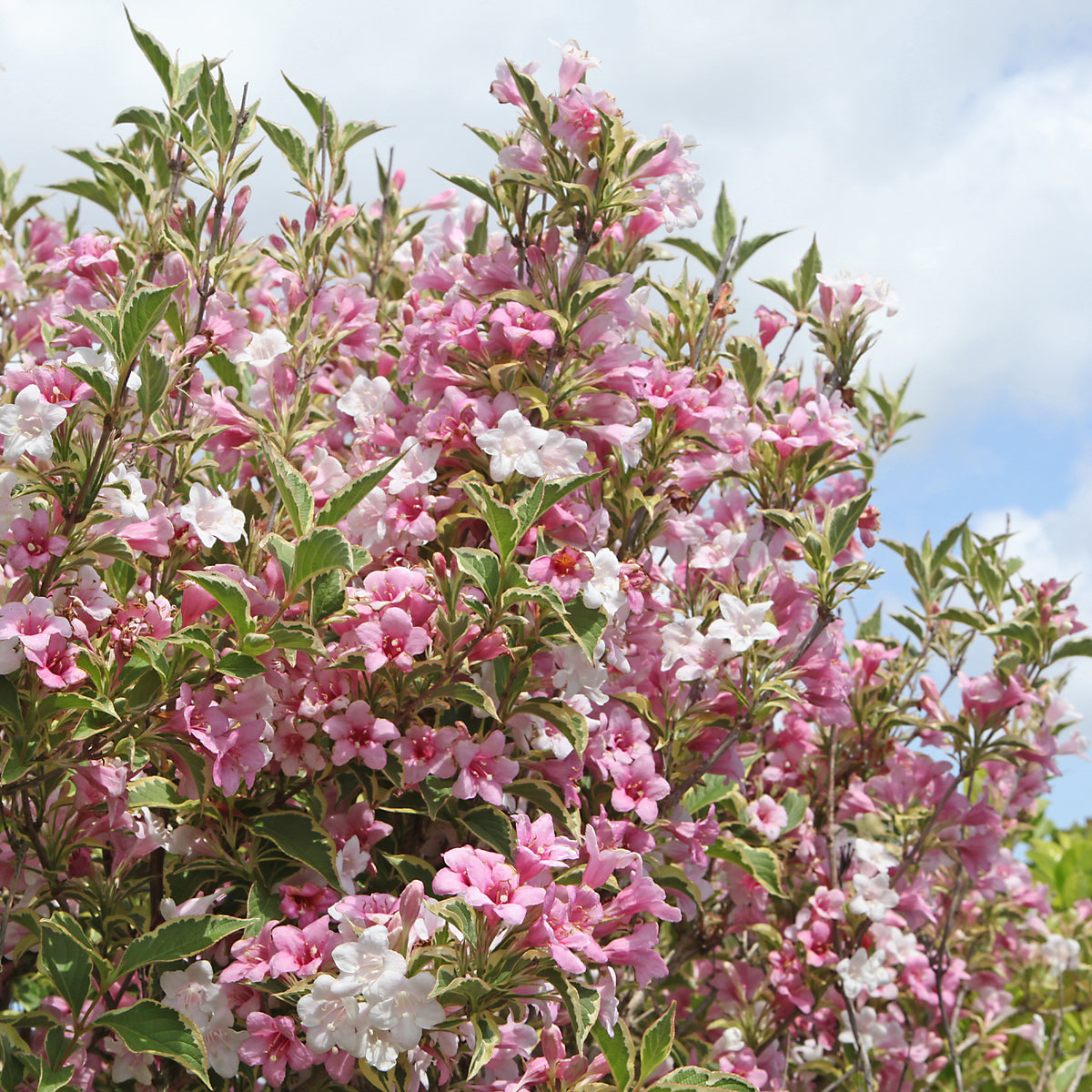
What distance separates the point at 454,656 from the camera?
6.30 ft

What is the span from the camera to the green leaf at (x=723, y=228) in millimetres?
2969

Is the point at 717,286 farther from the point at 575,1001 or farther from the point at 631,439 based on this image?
the point at 575,1001

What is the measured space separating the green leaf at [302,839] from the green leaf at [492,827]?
242mm

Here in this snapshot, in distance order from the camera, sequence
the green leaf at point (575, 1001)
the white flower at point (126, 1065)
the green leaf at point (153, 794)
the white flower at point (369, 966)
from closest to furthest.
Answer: the white flower at point (369, 966)
the green leaf at point (575, 1001)
the green leaf at point (153, 794)
the white flower at point (126, 1065)

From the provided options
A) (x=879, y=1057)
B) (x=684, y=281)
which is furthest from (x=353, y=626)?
(x=879, y=1057)

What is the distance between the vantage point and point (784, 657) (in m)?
2.55

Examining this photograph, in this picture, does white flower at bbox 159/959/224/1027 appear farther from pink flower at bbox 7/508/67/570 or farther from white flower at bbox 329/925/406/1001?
pink flower at bbox 7/508/67/570

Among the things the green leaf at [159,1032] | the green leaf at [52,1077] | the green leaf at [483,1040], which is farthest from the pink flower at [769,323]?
the green leaf at [52,1077]

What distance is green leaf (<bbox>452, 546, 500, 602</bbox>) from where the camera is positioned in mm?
1816

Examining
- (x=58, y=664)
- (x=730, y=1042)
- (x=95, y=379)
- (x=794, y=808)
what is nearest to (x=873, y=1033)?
(x=730, y=1042)

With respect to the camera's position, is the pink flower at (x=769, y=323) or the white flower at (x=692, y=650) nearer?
the white flower at (x=692, y=650)

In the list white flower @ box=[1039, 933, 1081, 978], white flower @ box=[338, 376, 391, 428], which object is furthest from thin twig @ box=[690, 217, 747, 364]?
white flower @ box=[1039, 933, 1081, 978]

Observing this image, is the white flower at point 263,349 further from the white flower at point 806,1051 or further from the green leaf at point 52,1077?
the white flower at point 806,1051

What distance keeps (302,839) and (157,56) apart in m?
1.80
